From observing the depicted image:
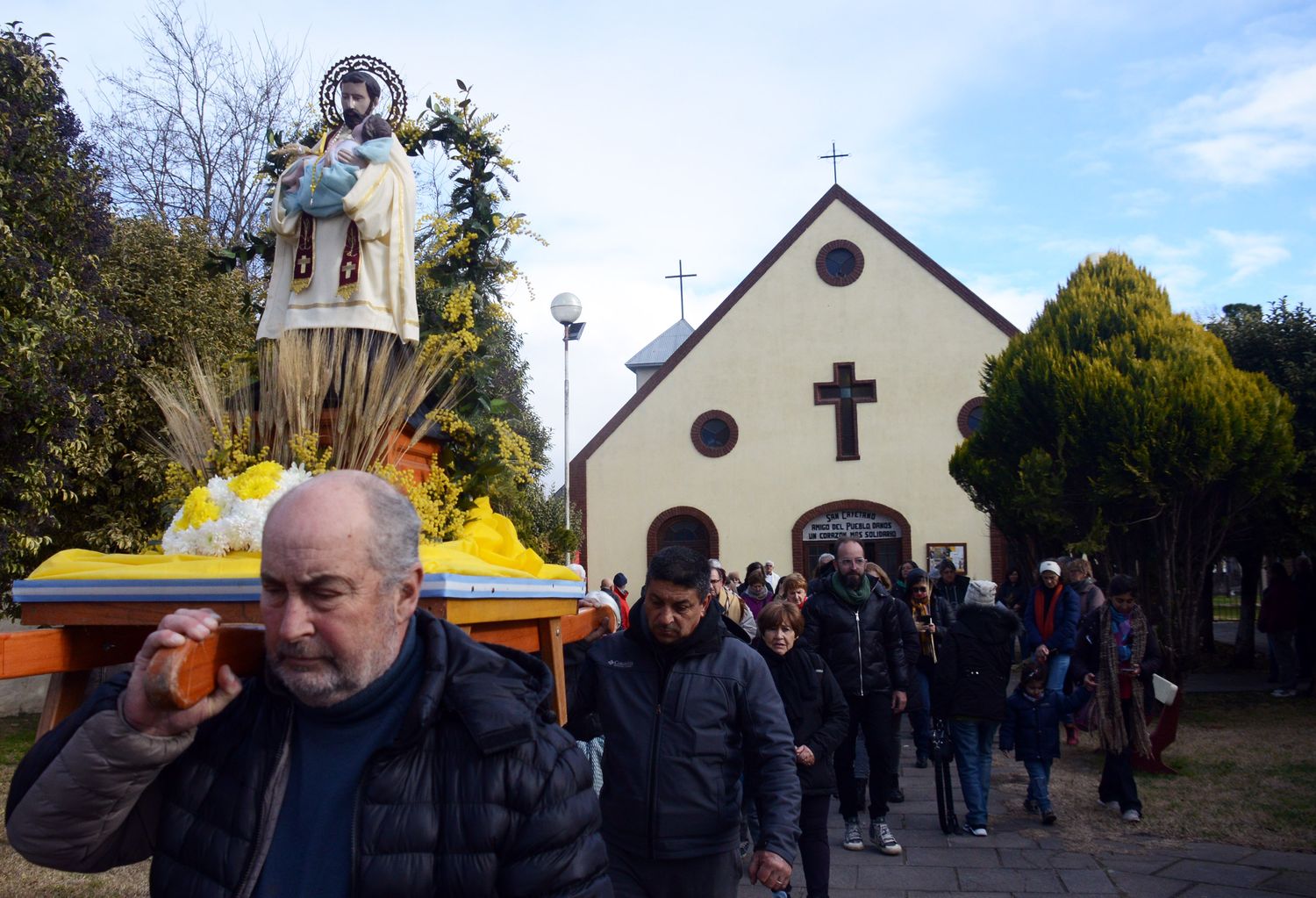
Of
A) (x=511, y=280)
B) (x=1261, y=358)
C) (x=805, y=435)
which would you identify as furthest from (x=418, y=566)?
(x=805, y=435)

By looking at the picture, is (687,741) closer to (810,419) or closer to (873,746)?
(873,746)

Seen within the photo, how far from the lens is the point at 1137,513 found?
15.0m

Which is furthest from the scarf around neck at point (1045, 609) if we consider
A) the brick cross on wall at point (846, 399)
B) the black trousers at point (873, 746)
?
the brick cross on wall at point (846, 399)

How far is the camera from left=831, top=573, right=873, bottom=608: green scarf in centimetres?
808

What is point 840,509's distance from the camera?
27.9m

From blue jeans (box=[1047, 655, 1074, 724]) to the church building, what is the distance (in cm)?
1759

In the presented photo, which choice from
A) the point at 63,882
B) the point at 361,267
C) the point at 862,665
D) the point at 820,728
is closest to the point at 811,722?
the point at 820,728

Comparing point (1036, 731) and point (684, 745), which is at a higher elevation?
point (684, 745)

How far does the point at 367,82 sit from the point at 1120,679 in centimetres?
729

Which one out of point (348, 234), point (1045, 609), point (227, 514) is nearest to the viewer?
point (227, 514)

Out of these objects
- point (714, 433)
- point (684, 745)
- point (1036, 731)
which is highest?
point (714, 433)

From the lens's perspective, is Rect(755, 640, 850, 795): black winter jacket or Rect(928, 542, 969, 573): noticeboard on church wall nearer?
Rect(755, 640, 850, 795): black winter jacket

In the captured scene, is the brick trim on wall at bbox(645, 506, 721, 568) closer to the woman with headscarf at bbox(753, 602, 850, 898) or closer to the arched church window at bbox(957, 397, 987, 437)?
the arched church window at bbox(957, 397, 987, 437)

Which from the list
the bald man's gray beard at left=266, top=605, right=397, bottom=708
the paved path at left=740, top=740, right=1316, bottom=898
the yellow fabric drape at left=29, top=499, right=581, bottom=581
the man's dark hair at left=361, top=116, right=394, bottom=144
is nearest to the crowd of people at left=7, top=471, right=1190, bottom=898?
the bald man's gray beard at left=266, top=605, right=397, bottom=708
